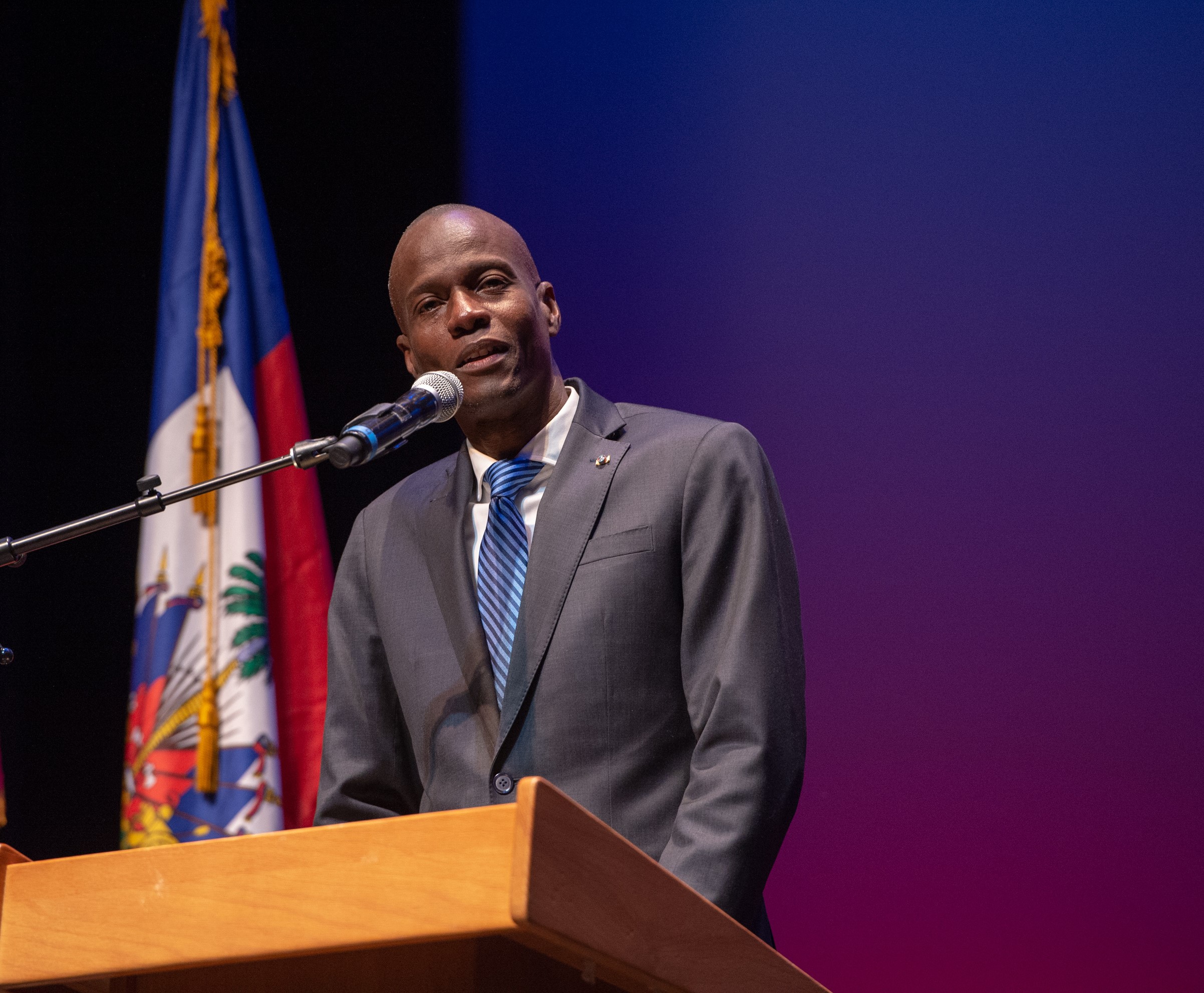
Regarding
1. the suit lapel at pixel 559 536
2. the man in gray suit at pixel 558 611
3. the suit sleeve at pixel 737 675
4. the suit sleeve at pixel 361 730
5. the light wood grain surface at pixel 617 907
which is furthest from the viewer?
the suit sleeve at pixel 361 730

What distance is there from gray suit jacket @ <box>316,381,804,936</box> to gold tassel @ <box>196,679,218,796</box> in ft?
3.37

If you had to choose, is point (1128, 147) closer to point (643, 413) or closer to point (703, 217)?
point (703, 217)

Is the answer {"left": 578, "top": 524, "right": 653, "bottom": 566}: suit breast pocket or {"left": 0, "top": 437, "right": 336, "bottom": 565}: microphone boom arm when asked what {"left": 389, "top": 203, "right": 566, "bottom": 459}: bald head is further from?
{"left": 0, "top": 437, "right": 336, "bottom": 565}: microphone boom arm

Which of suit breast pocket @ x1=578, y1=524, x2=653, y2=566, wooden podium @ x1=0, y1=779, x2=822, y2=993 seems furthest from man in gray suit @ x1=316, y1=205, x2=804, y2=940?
wooden podium @ x1=0, y1=779, x2=822, y2=993

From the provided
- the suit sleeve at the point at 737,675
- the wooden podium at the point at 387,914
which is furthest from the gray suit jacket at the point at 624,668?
the wooden podium at the point at 387,914

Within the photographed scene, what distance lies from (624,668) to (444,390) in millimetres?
499

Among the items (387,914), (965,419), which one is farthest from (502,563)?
(965,419)

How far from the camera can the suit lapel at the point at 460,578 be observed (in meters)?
2.01

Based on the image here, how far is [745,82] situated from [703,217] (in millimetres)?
357

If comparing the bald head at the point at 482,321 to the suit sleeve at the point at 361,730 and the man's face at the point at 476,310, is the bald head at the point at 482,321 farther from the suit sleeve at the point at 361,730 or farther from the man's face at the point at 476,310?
the suit sleeve at the point at 361,730

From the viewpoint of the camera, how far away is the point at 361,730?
2.17 metres

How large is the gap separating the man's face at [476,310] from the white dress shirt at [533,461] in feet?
0.21

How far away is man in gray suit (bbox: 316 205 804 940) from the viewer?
5.90ft

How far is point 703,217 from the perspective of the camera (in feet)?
10.9
